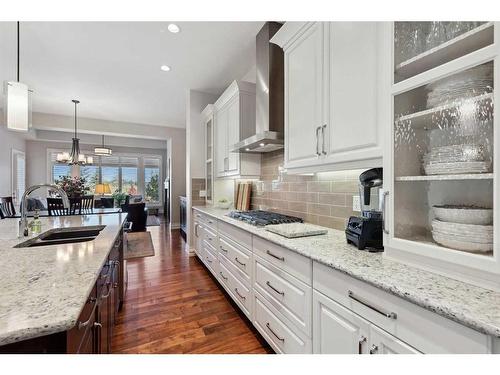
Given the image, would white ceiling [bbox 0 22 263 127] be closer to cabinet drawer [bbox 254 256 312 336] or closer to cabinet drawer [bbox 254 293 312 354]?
cabinet drawer [bbox 254 256 312 336]

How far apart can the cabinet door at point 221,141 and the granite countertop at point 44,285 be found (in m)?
2.18

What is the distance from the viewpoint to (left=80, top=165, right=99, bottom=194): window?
328 inches

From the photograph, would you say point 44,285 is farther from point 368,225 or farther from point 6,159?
point 6,159

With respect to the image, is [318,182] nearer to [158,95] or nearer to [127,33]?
[127,33]

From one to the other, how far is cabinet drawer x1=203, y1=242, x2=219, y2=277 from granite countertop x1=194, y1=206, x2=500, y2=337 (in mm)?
1609

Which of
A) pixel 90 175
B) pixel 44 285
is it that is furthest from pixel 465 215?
pixel 90 175

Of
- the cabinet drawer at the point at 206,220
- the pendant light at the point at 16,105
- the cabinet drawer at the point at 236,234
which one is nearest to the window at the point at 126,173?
the cabinet drawer at the point at 206,220

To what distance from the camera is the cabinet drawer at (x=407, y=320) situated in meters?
0.68

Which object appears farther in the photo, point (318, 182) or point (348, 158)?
point (318, 182)

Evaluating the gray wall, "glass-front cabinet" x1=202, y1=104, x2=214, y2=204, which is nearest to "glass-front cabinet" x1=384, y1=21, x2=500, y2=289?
"glass-front cabinet" x1=202, y1=104, x2=214, y2=204

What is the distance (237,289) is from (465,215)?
176cm

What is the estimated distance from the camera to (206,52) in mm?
2957
